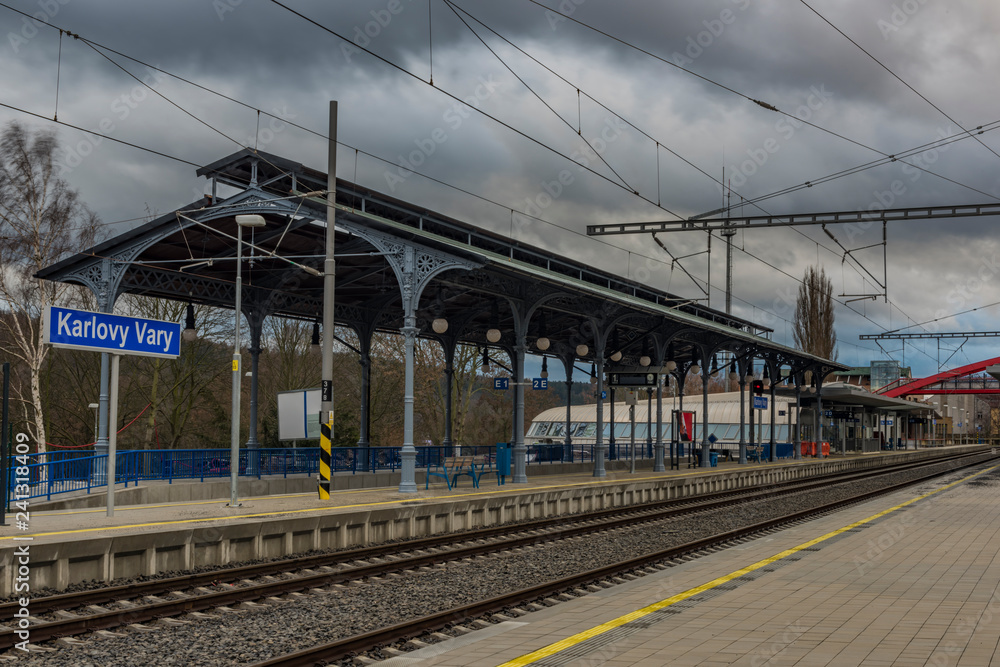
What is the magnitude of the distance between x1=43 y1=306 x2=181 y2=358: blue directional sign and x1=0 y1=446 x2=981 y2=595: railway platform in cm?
281

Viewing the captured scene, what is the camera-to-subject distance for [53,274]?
22.5 meters

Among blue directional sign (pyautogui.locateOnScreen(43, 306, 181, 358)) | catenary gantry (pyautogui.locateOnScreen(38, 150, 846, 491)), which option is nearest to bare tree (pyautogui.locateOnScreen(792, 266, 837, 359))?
catenary gantry (pyautogui.locateOnScreen(38, 150, 846, 491))

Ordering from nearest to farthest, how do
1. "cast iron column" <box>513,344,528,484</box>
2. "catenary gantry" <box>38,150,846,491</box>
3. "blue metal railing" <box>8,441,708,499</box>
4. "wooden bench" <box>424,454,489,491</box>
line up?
1. "blue metal railing" <box>8,441,708,499</box>
2. "catenary gantry" <box>38,150,846,491</box>
3. "cast iron column" <box>513,344,528,484</box>
4. "wooden bench" <box>424,454,489,491</box>

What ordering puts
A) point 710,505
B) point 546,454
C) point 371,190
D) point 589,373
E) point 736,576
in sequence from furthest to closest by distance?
point 589,373 → point 546,454 → point 710,505 → point 371,190 → point 736,576

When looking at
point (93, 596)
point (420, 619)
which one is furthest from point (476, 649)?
point (93, 596)

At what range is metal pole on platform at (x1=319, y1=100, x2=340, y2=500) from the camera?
18438 mm

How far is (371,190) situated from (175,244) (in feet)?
18.3

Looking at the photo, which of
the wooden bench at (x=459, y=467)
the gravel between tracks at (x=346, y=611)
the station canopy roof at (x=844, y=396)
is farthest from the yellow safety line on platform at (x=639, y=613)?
the station canopy roof at (x=844, y=396)

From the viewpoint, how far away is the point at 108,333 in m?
14.7

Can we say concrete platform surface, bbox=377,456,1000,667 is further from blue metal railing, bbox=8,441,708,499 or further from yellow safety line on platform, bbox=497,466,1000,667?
blue metal railing, bbox=8,441,708,499

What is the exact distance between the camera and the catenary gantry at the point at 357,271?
20.7 meters

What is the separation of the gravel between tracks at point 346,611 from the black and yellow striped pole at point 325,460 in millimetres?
5172

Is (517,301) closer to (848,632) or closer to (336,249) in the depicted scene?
(336,249)

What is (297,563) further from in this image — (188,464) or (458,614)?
(188,464)
